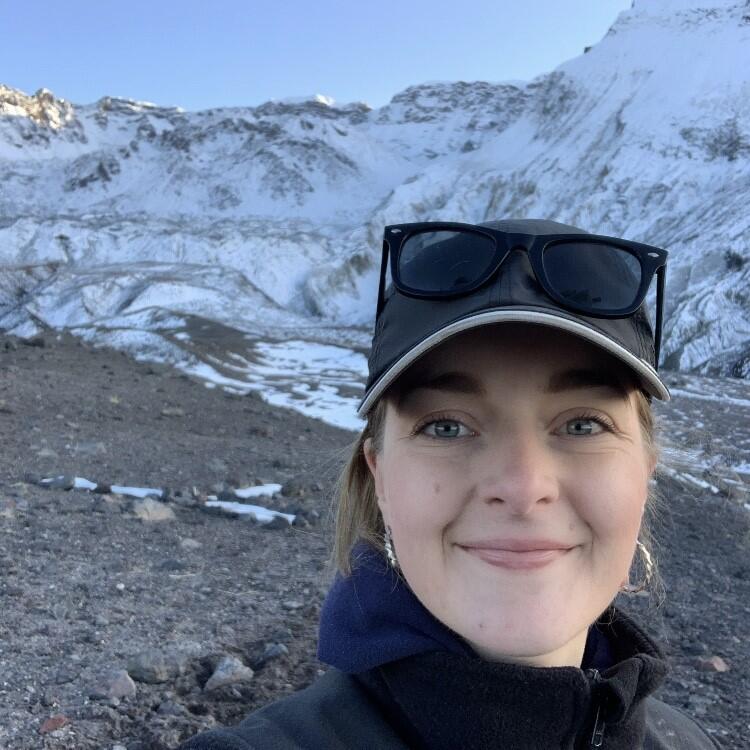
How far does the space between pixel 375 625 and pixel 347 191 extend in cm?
7174

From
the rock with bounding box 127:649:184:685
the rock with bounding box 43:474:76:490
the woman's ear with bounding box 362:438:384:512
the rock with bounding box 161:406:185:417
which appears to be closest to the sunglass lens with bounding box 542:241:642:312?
the woman's ear with bounding box 362:438:384:512

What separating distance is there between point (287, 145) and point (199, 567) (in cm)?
7448

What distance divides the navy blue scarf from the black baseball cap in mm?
339

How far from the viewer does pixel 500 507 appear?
3.75 feet

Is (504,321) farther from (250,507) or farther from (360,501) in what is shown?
(250,507)

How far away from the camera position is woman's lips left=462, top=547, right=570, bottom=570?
1.14 metres

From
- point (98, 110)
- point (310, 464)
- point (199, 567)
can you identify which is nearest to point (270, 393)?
point (310, 464)

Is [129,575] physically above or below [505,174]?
below

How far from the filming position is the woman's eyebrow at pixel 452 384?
3.87 feet

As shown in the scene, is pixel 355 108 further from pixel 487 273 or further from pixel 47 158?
pixel 487 273

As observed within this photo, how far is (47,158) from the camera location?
7925 cm

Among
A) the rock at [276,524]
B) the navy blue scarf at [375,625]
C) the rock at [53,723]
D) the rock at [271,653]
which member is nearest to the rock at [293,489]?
the rock at [276,524]

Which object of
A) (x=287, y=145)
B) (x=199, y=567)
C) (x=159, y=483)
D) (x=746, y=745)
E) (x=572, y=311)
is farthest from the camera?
(x=287, y=145)

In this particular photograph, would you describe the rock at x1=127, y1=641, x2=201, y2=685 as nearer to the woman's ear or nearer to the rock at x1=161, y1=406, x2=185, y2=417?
the woman's ear
